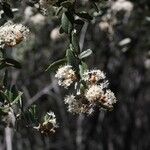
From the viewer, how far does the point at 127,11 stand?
309cm

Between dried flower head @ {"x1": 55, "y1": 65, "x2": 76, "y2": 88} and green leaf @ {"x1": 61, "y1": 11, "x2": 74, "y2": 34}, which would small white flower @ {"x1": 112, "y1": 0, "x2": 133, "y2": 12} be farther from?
dried flower head @ {"x1": 55, "y1": 65, "x2": 76, "y2": 88}

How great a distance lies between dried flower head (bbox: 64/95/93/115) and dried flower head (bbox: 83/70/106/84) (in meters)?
0.05

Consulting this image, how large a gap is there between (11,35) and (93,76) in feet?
0.80

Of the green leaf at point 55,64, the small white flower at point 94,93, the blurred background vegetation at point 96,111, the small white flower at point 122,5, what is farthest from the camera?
the blurred background vegetation at point 96,111

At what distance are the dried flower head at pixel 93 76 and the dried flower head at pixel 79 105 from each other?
0.05m

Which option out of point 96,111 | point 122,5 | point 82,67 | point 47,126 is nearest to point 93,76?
point 82,67

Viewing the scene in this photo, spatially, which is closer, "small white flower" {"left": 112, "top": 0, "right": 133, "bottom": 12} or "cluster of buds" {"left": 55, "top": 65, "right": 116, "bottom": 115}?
"cluster of buds" {"left": 55, "top": 65, "right": 116, "bottom": 115}

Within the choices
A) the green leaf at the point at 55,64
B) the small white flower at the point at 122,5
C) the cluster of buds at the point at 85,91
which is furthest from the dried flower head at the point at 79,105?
the small white flower at the point at 122,5

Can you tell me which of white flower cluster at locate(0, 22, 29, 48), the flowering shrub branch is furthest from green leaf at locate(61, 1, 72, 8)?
white flower cluster at locate(0, 22, 29, 48)

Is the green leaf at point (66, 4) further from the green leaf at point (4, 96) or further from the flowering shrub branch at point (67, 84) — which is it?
the green leaf at point (4, 96)

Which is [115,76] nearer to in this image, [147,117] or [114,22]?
[147,117]

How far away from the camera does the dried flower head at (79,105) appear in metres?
1.51

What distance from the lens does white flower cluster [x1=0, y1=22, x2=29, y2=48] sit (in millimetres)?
1531

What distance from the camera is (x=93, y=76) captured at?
152cm
